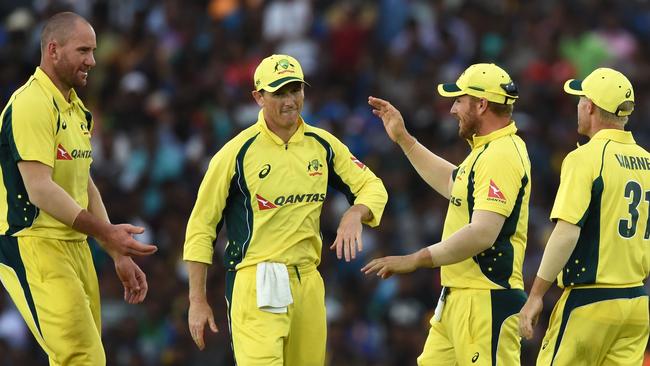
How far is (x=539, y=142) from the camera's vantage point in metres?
18.8

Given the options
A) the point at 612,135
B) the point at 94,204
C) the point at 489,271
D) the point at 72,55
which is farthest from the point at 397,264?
the point at 72,55

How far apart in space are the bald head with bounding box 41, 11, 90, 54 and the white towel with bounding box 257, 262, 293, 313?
2090 mm

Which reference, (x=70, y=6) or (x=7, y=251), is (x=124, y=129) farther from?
(x=7, y=251)

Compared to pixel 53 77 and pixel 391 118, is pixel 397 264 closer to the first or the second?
pixel 391 118

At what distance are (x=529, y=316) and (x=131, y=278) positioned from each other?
2896 mm

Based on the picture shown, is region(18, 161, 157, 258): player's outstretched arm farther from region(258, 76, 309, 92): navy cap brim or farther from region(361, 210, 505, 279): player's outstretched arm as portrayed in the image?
region(361, 210, 505, 279): player's outstretched arm

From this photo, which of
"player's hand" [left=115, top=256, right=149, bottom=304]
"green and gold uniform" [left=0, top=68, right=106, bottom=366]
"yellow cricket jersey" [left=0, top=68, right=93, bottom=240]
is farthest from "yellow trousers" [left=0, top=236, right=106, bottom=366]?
"player's hand" [left=115, top=256, right=149, bottom=304]

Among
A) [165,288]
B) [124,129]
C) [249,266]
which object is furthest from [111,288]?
[249,266]

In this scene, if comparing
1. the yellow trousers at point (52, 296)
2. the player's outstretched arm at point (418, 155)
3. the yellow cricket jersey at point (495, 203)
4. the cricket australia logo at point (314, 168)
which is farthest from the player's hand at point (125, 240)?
the player's outstretched arm at point (418, 155)

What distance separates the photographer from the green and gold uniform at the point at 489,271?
10250 mm

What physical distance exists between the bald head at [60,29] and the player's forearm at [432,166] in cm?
283

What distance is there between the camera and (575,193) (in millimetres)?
10016

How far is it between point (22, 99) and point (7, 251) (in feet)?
3.41

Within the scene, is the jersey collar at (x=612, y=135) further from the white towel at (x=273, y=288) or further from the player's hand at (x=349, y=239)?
the white towel at (x=273, y=288)
